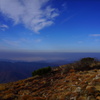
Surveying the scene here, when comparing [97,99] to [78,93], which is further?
[78,93]

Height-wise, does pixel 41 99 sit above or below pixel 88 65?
below

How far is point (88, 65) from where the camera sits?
1773 cm

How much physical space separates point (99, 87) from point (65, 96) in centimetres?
274

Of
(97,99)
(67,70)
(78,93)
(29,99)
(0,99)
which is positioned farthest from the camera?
(67,70)

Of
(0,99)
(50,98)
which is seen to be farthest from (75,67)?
(0,99)

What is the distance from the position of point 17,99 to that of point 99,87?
6.43 meters

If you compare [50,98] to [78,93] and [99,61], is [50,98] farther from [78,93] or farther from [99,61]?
[99,61]

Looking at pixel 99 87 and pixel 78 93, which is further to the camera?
pixel 99 87

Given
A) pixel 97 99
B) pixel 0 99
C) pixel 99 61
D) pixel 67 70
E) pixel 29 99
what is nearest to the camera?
pixel 97 99

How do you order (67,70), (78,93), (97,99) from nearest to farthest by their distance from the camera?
(97,99), (78,93), (67,70)

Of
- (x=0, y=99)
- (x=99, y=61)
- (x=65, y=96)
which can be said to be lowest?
(x=0, y=99)

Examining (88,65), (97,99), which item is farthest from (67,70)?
(97,99)

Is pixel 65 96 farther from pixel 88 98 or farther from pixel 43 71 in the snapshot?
pixel 43 71

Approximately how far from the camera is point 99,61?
66.8 feet
